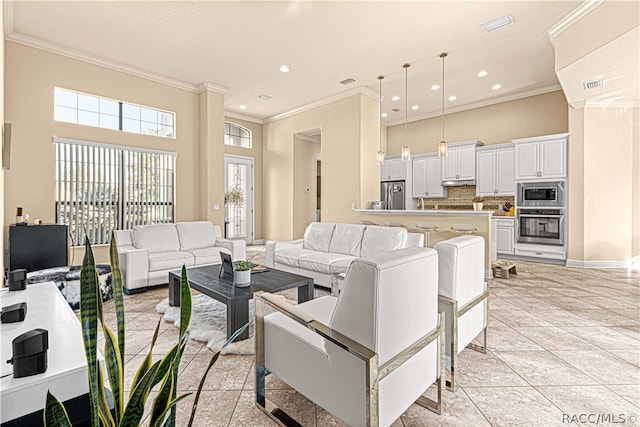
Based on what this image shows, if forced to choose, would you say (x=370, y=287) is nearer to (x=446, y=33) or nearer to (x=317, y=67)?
(x=446, y=33)

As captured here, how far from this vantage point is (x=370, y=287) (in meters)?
1.24

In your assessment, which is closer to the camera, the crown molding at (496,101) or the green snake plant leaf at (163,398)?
the green snake plant leaf at (163,398)

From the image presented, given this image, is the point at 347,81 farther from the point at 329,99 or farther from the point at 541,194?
the point at 541,194

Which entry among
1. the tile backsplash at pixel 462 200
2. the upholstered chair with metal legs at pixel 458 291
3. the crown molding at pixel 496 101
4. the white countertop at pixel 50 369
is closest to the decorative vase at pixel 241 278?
the white countertop at pixel 50 369

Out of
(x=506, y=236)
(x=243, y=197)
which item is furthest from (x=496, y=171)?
(x=243, y=197)

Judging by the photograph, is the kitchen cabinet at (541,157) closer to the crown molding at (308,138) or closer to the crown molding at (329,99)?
the crown molding at (329,99)

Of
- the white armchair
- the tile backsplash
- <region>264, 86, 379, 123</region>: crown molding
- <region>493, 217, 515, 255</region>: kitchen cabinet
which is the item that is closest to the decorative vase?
the white armchair

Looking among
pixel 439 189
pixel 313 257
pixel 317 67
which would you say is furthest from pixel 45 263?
pixel 439 189

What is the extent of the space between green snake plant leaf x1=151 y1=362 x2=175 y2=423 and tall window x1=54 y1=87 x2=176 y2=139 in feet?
18.1

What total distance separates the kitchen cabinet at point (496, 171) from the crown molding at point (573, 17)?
272cm

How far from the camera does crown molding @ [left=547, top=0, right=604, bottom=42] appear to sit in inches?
138

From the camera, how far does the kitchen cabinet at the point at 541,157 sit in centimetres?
580

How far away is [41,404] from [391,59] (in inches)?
214

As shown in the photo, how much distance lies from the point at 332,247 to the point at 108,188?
150 inches
